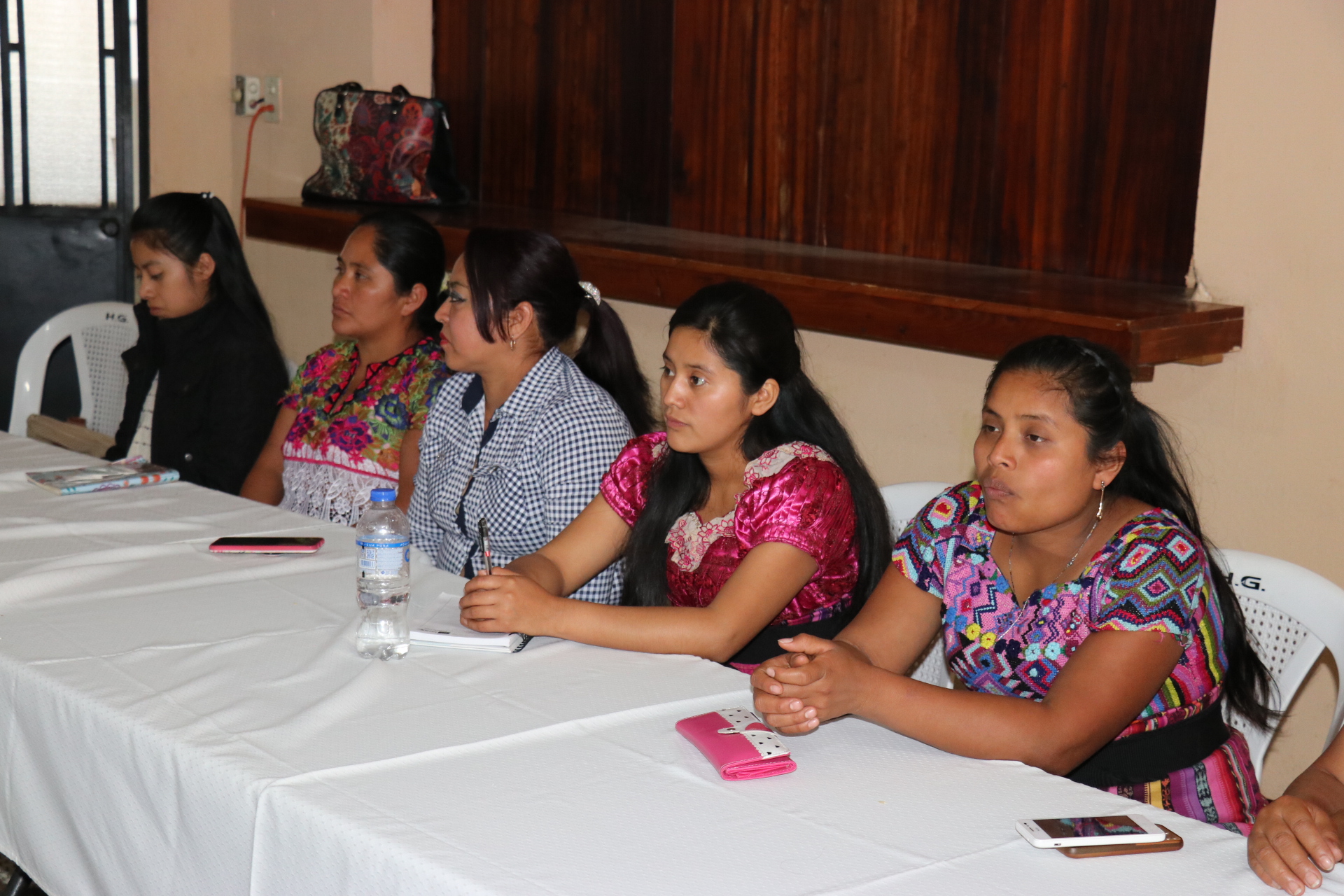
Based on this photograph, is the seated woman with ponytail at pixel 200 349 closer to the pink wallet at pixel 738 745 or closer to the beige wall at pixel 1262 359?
the beige wall at pixel 1262 359

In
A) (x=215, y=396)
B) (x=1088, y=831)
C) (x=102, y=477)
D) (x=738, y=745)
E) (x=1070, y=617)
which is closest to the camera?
(x=1088, y=831)

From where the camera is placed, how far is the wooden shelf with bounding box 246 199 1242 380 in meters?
2.30

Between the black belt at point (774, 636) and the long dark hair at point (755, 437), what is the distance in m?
0.06

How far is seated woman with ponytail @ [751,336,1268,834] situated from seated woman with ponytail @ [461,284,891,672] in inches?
5.9

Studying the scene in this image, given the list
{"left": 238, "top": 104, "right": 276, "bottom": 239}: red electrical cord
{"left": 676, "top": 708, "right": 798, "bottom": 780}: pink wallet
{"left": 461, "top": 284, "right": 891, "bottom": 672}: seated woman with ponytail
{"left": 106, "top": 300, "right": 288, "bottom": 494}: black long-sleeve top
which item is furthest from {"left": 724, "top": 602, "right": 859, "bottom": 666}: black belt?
{"left": 238, "top": 104, "right": 276, "bottom": 239}: red electrical cord

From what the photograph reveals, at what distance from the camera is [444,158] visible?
393 centimetres

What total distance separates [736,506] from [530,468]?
46 centimetres

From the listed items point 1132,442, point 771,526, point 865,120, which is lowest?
point 771,526

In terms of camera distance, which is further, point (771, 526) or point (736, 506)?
point (736, 506)

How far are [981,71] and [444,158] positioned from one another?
167 centimetres

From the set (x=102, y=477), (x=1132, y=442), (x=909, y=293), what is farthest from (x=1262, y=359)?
(x=102, y=477)

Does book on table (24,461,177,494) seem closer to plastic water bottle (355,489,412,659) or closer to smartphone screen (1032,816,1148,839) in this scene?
plastic water bottle (355,489,412,659)

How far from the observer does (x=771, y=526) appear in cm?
188

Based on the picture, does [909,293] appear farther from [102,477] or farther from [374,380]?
[102,477]
